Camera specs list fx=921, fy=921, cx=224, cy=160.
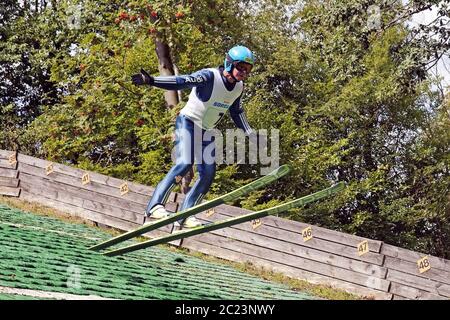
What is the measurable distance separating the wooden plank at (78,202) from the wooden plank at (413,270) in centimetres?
409

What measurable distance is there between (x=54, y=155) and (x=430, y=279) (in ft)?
48.6

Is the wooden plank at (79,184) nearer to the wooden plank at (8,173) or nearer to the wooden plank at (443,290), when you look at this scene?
the wooden plank at (8,173)

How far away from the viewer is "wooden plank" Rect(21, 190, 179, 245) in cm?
1448

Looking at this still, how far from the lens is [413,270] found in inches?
476

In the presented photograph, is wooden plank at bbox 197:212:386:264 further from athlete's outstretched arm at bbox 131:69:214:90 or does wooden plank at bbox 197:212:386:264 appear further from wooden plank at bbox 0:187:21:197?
athlete's outstretched arm at bbox 131:69:214:90

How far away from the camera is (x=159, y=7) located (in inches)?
655

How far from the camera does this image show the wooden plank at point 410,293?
11.9 m

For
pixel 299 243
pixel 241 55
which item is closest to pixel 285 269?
pixel 299 243

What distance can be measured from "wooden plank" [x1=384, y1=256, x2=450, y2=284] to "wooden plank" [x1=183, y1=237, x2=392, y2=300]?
1.25ft

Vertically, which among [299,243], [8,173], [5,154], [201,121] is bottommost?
[299,243]

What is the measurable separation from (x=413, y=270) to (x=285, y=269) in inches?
74.8

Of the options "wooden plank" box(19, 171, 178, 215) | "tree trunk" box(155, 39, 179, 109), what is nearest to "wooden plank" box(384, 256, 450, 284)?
"wooden plank" box(19, 171, 178, 215)

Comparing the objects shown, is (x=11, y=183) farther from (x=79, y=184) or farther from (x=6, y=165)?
(x=79, y=184)
